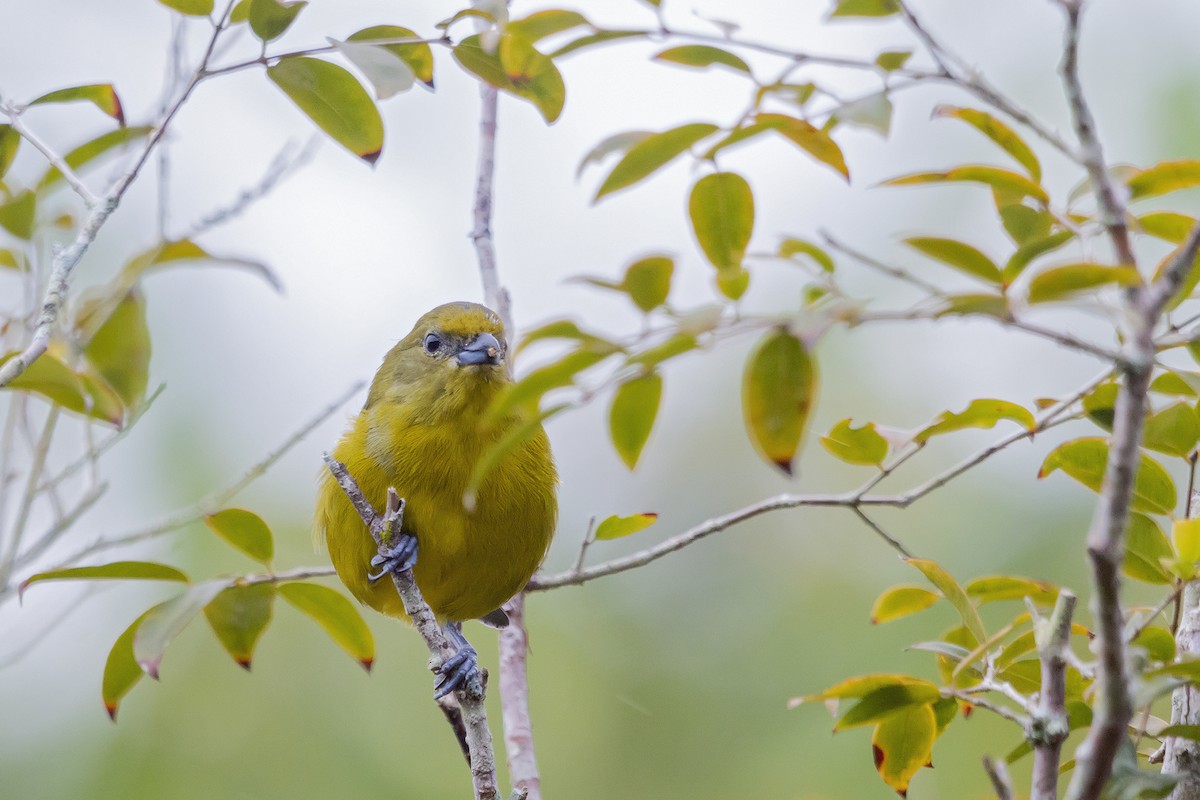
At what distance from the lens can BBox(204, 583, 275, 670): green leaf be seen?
2332 mm

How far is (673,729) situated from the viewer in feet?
24.8

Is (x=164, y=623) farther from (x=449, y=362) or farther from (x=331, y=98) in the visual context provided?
(x=449, y=362)

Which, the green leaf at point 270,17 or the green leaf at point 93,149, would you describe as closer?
the green leaf at point 270,17

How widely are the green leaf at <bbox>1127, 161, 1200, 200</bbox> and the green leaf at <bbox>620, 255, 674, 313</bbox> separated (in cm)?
52

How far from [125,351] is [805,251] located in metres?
1.90

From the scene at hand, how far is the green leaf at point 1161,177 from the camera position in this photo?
1.33m

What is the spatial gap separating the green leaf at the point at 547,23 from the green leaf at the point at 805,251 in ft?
1.34

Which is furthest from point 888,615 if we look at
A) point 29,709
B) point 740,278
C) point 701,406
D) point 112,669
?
point 701,406

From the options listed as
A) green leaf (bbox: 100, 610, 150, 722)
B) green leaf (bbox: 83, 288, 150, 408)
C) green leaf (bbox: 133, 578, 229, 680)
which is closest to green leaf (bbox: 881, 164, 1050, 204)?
green leaf (bbox: 133, 578, 229, 680)

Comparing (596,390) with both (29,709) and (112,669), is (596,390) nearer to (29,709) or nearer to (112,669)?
(112,669)

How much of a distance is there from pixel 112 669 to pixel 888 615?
4.52 ft

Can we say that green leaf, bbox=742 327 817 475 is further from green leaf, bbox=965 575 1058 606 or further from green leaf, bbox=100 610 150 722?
green leaf, bbox=100 610 150 722

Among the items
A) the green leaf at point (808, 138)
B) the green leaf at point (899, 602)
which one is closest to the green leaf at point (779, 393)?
the green leaf at point (808, 138)

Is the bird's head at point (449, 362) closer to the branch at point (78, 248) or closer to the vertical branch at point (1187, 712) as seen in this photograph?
the branch at point (78, 248)
